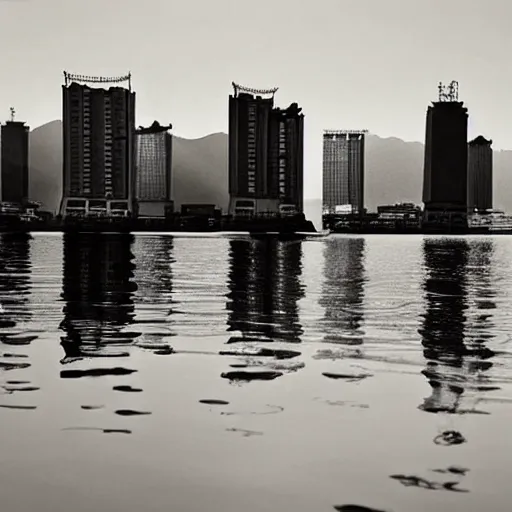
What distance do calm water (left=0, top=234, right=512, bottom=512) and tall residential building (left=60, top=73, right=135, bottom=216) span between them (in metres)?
178

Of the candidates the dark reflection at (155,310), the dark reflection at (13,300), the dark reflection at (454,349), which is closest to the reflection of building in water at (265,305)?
the dark reflection at (155,310)

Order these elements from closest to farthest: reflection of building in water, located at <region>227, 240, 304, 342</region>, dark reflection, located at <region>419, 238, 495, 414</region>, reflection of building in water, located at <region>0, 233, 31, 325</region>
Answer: dark reflection, located at <region>419, 238, 495, 414</region>, reflection of building in water, located at <region>227, 240, 304, 342</region>, reflection of building in water, located at <region>0, 233, 31, 325</region>

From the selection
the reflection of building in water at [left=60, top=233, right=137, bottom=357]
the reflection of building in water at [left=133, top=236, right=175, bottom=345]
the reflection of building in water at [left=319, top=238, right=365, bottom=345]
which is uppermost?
the reflection of building in water at [left=60, top=233, right=137, bottom=357]

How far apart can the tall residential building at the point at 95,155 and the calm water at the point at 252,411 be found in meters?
178

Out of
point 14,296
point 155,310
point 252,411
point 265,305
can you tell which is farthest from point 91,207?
point 252,411

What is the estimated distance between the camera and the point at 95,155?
193m

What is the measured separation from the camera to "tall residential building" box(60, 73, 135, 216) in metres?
190

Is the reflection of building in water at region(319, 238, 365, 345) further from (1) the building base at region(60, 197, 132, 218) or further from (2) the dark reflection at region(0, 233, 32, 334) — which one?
(1) the building base at region(60, 197, 132, 218)

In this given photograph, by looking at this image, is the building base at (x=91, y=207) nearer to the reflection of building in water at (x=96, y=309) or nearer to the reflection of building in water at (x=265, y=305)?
the reflection of building in water at (x=96, y=309)

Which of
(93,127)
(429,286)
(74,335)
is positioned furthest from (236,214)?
(74,335)

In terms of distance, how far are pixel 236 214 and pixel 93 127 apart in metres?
39.3

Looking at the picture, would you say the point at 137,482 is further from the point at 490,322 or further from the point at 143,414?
the point at 490,322

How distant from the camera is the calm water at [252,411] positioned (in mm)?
4965

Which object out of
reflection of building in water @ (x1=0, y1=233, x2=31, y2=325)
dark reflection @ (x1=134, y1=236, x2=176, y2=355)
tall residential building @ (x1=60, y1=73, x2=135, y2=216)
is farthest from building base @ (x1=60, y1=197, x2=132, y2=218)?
dark reflection @ (x1=134, y1=236, x2=176, y2=355)
